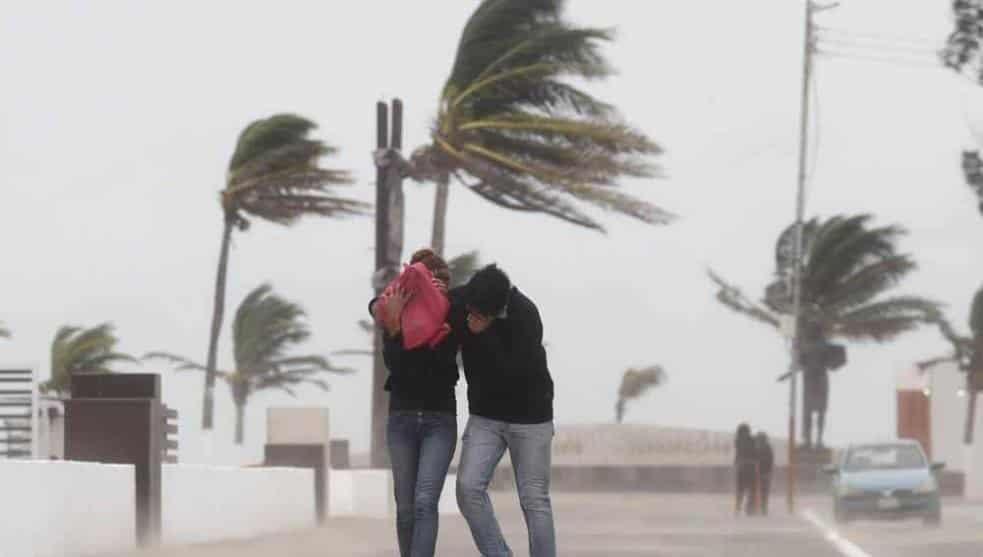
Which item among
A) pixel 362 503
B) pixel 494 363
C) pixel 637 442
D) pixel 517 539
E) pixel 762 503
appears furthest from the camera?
pixel 637 442

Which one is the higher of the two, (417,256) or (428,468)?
(417,256)

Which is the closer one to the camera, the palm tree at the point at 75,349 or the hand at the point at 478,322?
the hand at the point at 478,322

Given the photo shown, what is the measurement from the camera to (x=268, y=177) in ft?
185

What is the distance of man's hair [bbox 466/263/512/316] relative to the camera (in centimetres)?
1191

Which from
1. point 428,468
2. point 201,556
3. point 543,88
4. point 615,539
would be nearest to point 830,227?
point 543,88

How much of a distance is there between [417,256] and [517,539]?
13.0 meters

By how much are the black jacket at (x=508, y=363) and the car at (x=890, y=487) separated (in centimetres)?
2240

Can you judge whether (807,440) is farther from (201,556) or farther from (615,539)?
(201,556)

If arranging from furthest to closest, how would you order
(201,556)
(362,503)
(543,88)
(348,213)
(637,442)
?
(637,442) → (348,213) → (543,88) → (362,503) → (201,556)

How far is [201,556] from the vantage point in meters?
21.2

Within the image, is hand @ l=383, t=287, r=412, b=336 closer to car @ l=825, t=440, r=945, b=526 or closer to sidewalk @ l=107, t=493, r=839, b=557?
sidewalk @ l=107, t=493, r=839, b=557

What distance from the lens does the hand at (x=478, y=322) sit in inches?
475

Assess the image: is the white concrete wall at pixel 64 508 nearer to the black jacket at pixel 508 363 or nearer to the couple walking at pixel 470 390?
the couple walking at pixel 470 390

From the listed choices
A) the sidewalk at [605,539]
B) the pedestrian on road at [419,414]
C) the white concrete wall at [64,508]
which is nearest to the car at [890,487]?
the sidewalk at [605,539]
